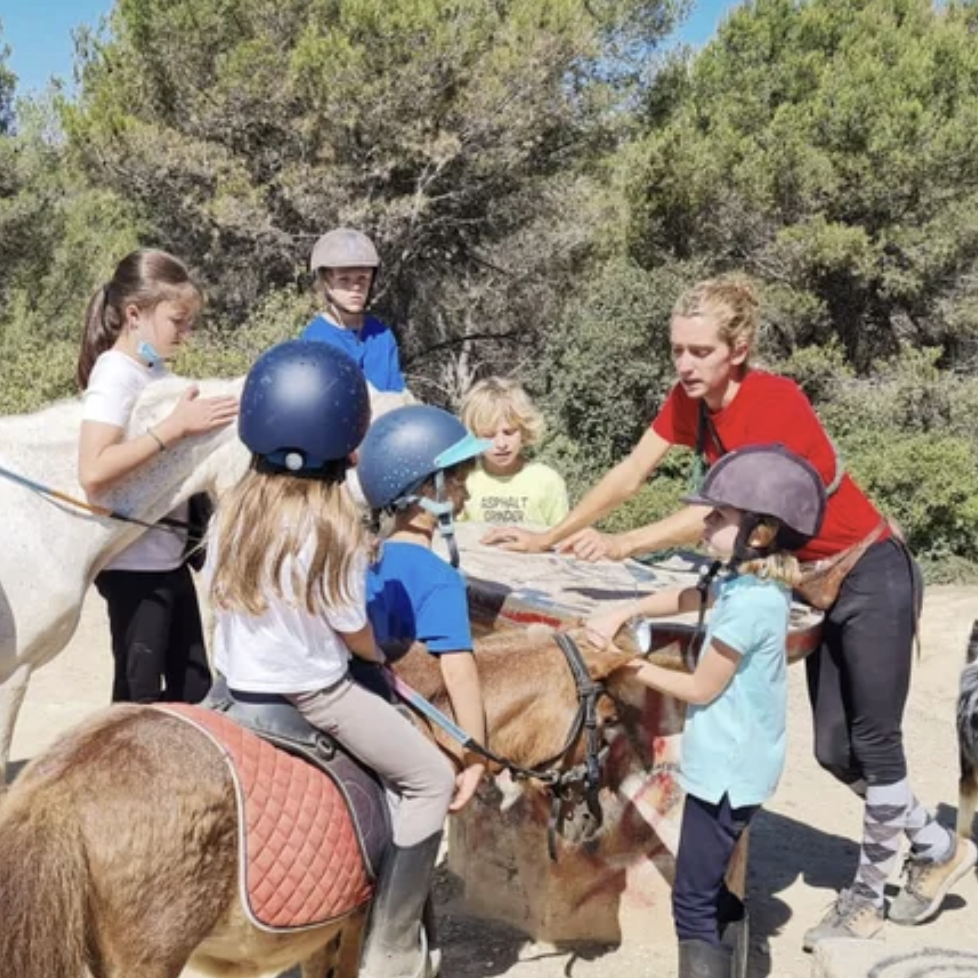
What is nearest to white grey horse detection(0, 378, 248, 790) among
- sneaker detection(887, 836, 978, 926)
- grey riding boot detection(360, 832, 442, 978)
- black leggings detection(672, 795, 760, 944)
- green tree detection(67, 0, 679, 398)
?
grey riding boot detection(360, 832, 442, 978)

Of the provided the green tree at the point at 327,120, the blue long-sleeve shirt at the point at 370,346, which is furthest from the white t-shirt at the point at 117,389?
the green tree at the point at 327,120

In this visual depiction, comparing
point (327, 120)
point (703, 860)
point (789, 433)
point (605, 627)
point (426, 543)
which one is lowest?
point (703, 860)

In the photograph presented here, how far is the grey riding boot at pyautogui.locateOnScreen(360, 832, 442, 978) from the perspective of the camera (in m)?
2.98

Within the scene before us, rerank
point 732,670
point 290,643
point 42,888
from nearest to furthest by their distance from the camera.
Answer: point 42,888 < point 290,643 < point 732,670

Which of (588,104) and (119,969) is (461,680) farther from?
(588,104)

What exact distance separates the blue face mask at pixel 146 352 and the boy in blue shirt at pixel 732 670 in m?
1.76

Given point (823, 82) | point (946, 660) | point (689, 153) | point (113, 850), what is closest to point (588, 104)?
point (689, 153)

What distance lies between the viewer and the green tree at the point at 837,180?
18125 millimetres

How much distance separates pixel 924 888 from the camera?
471 centimetres

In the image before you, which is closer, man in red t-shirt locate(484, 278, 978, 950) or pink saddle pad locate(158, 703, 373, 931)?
pink saddle pad locate(158, 703, 373, 931)

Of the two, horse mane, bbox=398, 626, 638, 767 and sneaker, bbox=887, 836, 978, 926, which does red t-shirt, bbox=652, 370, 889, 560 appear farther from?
sneaker, bbox=887, 836, 978, 926

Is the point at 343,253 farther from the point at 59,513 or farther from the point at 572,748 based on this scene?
the point at 572,748

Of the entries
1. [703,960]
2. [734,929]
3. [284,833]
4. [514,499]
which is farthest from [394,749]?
[514,499]

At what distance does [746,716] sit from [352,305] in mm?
2510
